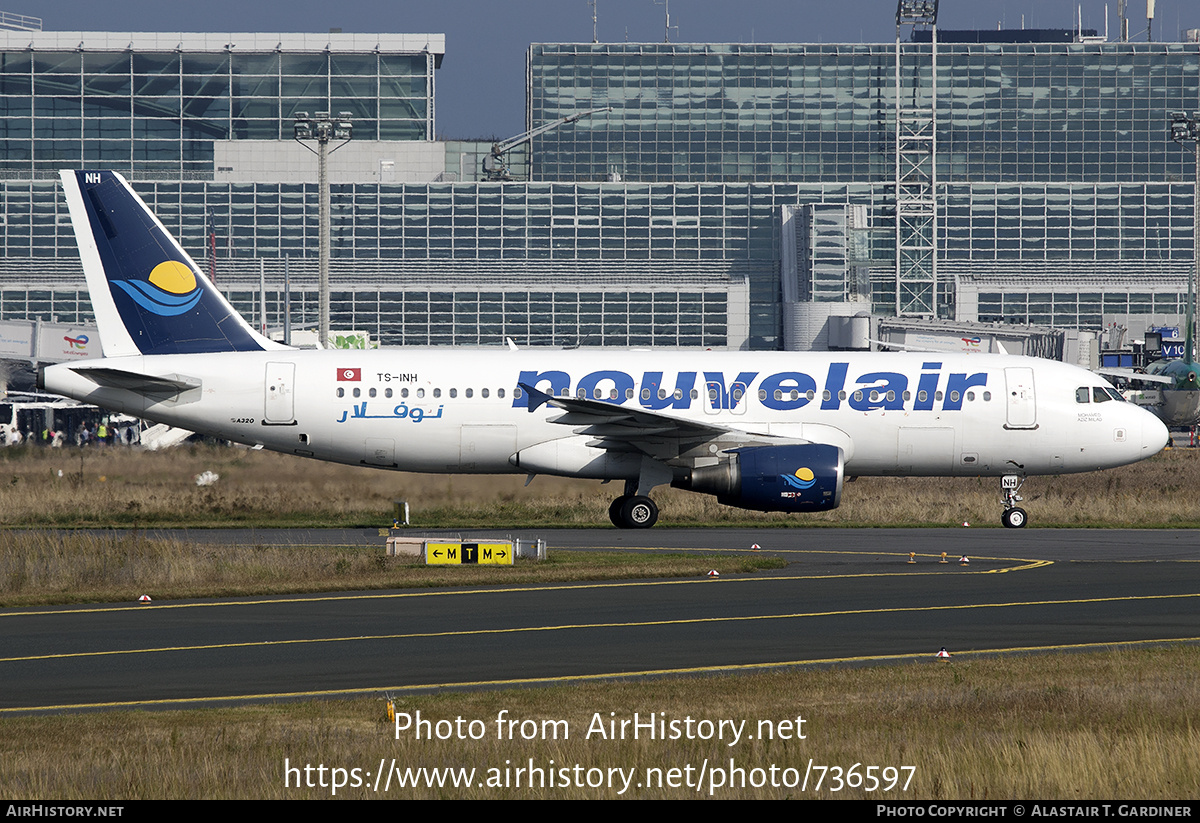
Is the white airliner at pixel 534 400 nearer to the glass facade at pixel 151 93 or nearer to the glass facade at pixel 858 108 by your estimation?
the glass facade at pixel 858 108

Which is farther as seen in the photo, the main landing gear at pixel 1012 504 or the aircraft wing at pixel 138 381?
the main landing gear at pixel 1012 504

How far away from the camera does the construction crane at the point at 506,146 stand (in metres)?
126

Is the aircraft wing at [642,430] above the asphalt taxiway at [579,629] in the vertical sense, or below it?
above

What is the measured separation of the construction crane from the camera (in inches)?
4943

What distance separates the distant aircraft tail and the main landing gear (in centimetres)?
1785

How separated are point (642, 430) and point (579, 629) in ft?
42.3

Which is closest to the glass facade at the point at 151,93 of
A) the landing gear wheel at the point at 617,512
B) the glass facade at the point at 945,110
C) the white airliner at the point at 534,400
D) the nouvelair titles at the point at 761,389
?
the glass facade at the point at 945,110

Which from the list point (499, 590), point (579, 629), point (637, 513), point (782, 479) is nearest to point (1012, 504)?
point (782, 479)

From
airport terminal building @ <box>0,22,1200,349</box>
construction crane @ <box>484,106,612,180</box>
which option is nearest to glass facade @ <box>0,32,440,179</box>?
airport terminal building @ <box>0,22,1200,349</box>

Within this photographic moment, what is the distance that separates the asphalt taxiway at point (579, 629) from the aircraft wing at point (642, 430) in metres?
5.56

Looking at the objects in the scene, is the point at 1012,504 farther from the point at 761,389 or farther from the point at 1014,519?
the point at 761,389

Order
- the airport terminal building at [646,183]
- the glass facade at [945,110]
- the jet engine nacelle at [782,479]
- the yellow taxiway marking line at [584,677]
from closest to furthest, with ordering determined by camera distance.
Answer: the yellow taxiway marking line at [584,677]
the jet engine nacelle at [782,479]
the airport terminal building at [646,183]
the glass facade at [945,110]

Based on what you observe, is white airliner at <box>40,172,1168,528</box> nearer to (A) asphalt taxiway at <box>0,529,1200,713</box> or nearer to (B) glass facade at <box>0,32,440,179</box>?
(A) asphalt taxiway at <box>0,529,1200,713</box>

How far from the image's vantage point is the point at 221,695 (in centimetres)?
1288
